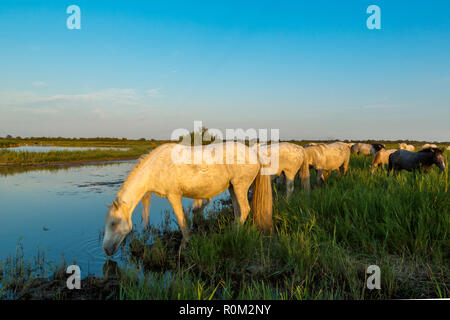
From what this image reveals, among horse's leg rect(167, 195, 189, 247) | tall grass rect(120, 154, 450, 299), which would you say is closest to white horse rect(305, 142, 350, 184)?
tall grass rect(120, 154, 450, 299)

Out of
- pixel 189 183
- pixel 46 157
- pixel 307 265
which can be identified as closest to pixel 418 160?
pixel 307 265

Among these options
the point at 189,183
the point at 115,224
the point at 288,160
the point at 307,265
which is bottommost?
the point at 307,265

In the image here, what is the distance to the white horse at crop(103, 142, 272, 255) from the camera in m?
4.16

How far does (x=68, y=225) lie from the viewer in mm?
6996

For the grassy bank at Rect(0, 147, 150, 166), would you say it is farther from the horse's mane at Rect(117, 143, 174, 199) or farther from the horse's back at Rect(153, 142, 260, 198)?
the horse's back at Rect(153, 142, 260, 198)

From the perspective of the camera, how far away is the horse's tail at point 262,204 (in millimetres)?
5203

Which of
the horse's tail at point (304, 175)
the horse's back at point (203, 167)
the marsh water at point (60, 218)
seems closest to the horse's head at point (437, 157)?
the horse's tail at point (304, 175)

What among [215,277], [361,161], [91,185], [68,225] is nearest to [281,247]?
[215,277]

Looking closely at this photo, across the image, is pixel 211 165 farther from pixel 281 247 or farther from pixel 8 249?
pixel 8 249

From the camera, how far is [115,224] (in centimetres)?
409

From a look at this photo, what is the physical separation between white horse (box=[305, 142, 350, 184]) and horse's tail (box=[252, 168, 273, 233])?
5.01m

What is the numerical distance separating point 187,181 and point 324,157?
7.85m

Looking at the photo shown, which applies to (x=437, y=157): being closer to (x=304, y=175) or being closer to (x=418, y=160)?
(x=418, y=160)
